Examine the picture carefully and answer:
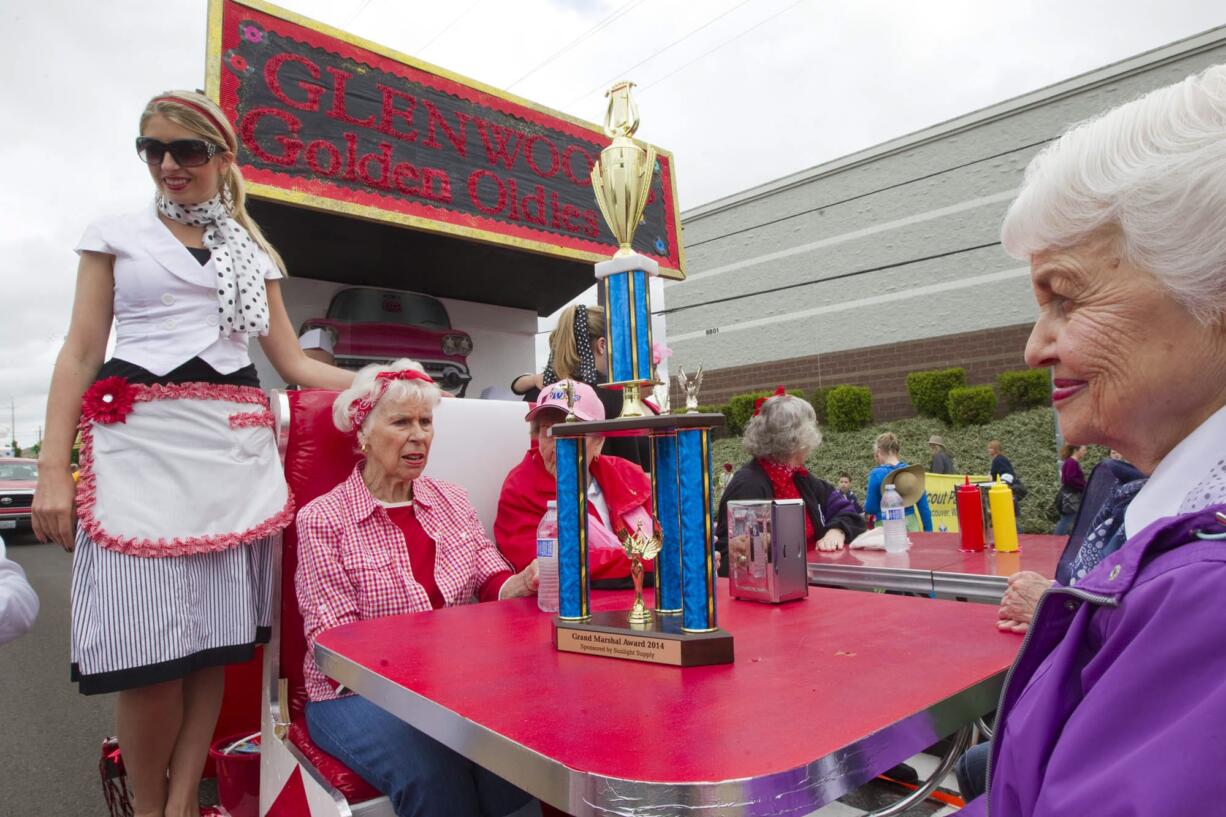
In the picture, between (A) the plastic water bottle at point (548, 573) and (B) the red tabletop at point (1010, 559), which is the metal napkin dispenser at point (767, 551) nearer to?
(A) the plastic water bottle at point (548, 573)

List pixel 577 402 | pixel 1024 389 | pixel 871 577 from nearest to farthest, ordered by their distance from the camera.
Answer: pixel 577 402 < pixel 871 577 < pixel 1024 389

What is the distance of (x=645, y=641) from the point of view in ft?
3.88

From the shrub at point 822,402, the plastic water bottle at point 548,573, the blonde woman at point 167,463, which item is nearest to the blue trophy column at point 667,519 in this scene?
the plastic water bottle at point 548,573

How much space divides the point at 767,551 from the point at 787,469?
1954 mm

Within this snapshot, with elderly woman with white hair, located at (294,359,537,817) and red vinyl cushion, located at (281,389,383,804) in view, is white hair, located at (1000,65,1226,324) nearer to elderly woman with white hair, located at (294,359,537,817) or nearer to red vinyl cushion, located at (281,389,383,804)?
elderly woman with white hair, located at (294,359,537,817)

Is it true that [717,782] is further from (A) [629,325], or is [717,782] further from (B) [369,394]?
(B) [369,394]

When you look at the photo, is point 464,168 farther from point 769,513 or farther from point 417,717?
point 417,717

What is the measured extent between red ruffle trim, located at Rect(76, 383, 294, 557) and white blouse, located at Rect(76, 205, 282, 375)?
0.05 metres

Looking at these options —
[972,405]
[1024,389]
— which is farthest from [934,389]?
[1024,389]

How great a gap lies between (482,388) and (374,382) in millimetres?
4560

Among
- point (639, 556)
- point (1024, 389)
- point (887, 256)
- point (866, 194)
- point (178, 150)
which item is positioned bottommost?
point (639, 556)

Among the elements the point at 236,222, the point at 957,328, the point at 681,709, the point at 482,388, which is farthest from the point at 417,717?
the point at 957,328

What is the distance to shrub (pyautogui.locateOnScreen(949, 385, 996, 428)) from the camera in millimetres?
13906

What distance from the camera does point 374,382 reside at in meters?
2.08
